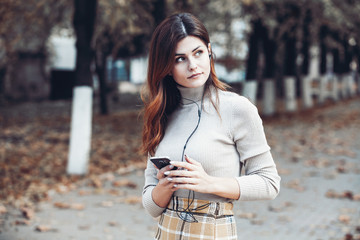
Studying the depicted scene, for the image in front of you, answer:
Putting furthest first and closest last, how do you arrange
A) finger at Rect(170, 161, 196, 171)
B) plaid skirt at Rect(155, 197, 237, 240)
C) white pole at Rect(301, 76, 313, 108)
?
white pole at Rect(301, 76, 313, 108), plaid skirt at Rect(155, 197, 237, 240), finger at Rect(170, 161, 196, 171)

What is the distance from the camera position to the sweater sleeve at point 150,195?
2439mm

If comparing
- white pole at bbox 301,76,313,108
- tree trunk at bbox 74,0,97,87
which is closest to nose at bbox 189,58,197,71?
tree trunk at bbox 74,0,97,87

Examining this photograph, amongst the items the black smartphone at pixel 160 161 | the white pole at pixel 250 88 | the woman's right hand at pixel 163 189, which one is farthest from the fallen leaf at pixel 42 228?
the white pole at pixel 250 88

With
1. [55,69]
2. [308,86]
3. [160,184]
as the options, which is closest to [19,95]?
[55,69]

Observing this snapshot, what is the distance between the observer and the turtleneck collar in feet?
8.09

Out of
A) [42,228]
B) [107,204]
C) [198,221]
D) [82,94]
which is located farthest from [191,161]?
[82,94]

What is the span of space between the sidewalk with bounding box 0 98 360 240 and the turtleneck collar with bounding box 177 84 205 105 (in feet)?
11.8

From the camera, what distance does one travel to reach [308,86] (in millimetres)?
22953

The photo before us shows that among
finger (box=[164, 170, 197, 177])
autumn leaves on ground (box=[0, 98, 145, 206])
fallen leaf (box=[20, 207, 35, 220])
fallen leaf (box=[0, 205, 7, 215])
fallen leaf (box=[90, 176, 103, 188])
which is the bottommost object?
autumn leaves on ground (box=[0, 98, 145, 206])

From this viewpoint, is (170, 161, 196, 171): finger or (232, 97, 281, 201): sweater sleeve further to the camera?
(232, 97, 281, 201): sweater sleeve

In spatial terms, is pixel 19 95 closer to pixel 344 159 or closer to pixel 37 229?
pixel 344 159

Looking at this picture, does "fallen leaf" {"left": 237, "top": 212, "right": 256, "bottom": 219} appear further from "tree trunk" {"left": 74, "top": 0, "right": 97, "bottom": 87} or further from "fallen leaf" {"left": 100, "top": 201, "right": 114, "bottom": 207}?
"tree trunk" {"left": 74, "top": 0, "right": 97, "bottom": 87}

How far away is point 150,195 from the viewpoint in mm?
2447

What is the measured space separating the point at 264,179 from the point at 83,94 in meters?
7.27
